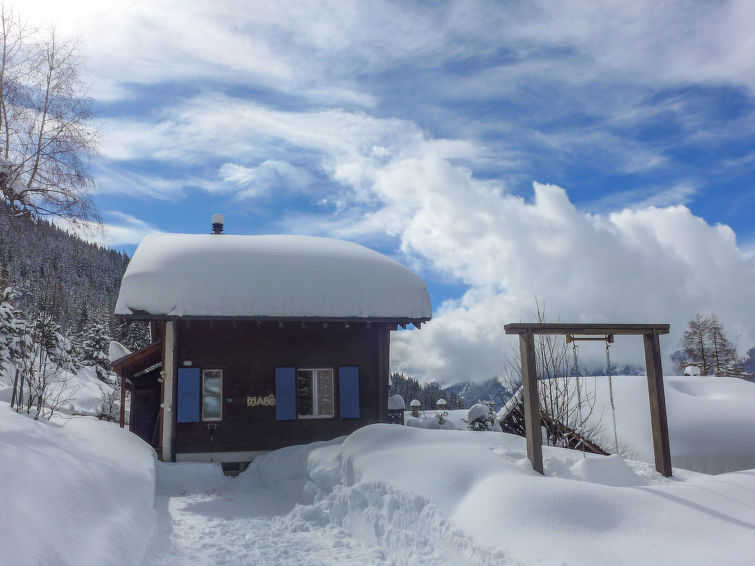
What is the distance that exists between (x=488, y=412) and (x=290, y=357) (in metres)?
8.28

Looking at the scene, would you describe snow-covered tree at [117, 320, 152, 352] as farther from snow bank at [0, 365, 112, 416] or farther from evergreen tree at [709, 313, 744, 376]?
evergreen tree at [709, 313, 744, 376]

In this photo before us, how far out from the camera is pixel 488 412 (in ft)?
63.9

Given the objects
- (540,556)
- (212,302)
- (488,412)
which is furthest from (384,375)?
(540,556)

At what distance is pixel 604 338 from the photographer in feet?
28.3

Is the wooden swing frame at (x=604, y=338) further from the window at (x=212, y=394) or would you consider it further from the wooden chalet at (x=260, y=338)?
the window at (x=212, y=394)

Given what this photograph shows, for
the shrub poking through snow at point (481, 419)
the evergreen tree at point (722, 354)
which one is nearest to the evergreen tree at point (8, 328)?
the shrub poking through snow at point (481, 419)

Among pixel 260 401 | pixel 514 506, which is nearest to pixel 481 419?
pixel 260 401

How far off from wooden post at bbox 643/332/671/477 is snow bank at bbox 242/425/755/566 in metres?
0.27

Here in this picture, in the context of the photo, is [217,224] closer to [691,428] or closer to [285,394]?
[285,394]

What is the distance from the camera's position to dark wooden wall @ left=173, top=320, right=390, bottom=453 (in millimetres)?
13570

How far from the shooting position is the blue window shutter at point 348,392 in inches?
562

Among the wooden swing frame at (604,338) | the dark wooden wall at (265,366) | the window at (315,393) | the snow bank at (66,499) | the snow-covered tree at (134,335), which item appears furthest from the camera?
the snow-covered tree at (134,335)

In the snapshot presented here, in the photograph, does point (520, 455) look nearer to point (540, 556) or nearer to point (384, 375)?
point (540, 556)

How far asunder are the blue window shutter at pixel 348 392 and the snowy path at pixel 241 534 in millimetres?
3856
